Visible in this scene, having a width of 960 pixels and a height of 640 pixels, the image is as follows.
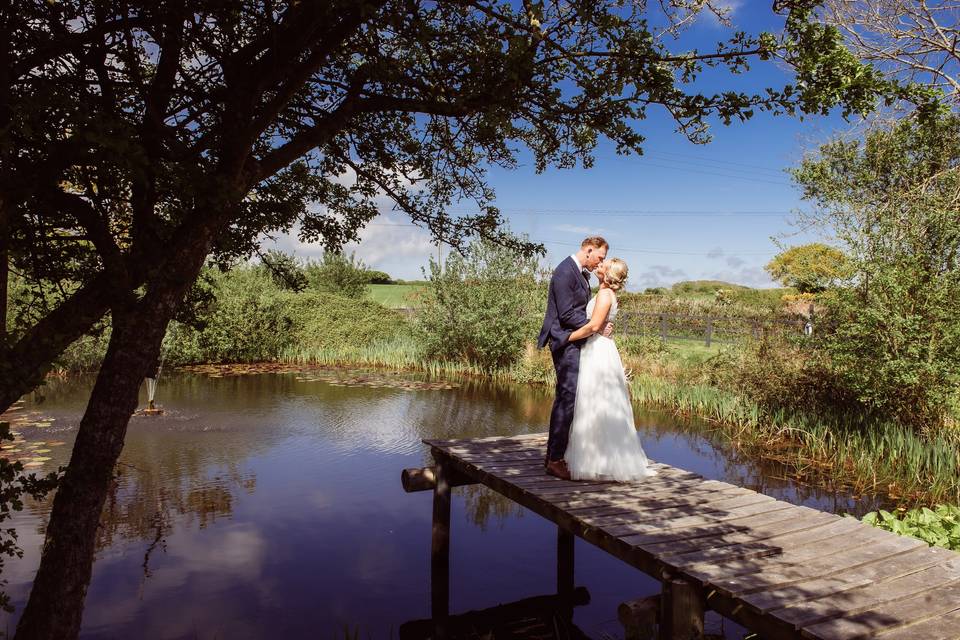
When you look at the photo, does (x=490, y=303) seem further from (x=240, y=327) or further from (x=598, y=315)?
(x=598, y=315)

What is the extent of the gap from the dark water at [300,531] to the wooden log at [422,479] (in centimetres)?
104

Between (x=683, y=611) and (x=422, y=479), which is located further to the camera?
(x=422, y=479)

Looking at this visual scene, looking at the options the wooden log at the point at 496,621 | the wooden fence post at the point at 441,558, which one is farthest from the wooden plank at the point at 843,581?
the wooden fence post at the point at 441,558

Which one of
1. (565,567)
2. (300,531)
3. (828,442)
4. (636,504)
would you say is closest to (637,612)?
(636,504)

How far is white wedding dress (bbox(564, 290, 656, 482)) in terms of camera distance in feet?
17.9

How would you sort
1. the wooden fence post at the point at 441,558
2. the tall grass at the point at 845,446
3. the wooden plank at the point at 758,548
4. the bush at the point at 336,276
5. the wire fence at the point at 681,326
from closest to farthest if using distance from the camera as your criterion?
the wooden plank at the point at 758,548 < the wooden fence post at the point at 441,558 < the tall grass at the point at 845,446 < the wire fence at the point at 681,326 < the bush at the point at 336,276

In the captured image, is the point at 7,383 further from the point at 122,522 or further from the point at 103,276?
the point at 122,522

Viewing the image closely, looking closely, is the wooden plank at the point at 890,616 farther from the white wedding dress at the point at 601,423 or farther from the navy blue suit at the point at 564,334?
the navy blue suit at the point at 564,334

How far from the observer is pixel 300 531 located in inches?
304

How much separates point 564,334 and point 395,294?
155 feet

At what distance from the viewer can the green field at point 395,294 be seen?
2344 centimetres

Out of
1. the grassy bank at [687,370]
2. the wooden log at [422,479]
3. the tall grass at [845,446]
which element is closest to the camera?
the wooden log at [422,479]

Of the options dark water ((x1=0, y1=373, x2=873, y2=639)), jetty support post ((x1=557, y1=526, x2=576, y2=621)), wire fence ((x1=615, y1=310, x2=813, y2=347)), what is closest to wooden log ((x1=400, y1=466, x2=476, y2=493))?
dark water ((x1=0, y1=373, x2=873, y2=639))

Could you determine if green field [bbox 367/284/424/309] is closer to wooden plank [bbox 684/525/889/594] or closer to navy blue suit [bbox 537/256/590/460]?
navy blue suit [bbox 537/256/590/460]
